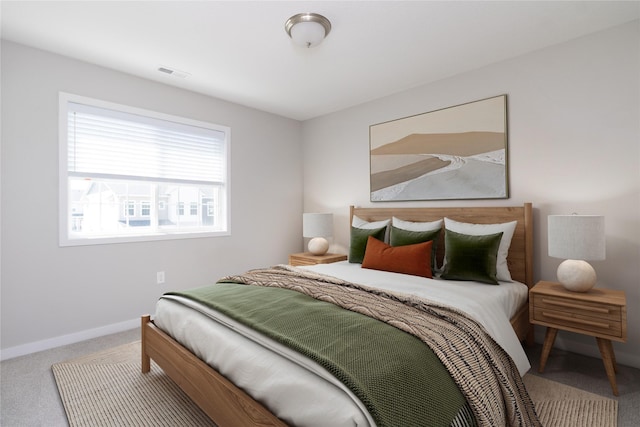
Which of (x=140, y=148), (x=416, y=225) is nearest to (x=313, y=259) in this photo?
(x=416, y=225)

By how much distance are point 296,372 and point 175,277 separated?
265 cm

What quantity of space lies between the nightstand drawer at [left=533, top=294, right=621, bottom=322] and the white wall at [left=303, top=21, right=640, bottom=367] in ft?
1.80

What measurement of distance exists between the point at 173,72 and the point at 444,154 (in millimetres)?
2720

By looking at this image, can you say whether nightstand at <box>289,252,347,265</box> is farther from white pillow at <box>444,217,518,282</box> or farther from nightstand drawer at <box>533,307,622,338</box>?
nightstand drawer at <box>533,307,622,338</box>

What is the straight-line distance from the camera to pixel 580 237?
2078 millimetres

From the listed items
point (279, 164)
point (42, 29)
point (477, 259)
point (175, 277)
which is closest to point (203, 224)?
point (175, 277)

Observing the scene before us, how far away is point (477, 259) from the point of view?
2.44 m

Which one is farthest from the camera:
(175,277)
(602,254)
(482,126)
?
(175,277)

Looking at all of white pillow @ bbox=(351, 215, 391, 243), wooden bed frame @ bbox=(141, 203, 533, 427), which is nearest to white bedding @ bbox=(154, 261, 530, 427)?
wooden bed frame @ bbox=(141, 203, 533, 427)

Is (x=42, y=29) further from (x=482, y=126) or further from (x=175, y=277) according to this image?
(x=482, y=126)

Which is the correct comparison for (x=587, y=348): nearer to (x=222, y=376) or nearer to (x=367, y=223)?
(x=367, y=223)

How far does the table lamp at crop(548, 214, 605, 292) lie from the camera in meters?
2.06

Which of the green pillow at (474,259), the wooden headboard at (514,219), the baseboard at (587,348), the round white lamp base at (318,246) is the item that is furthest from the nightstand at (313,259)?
the baseboard at (587,348)

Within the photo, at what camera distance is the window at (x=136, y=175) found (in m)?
2.87
